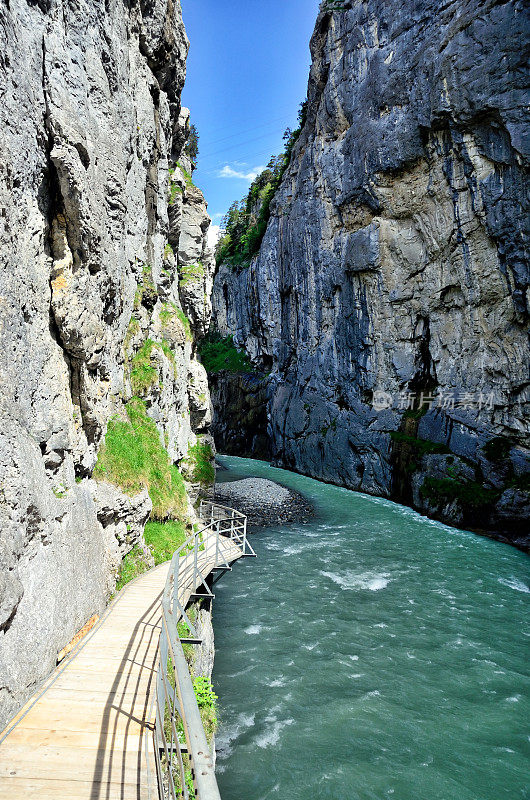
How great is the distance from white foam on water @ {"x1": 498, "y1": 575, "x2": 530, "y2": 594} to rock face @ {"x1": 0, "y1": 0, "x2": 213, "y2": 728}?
13270 millimetres

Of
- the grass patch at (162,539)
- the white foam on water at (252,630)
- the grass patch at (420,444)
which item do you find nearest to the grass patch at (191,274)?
the grass patch at (162,539)

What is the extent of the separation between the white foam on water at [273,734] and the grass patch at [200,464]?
1380 cm

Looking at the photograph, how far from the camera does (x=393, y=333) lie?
31.3 m

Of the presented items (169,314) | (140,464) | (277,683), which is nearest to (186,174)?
(169,314)

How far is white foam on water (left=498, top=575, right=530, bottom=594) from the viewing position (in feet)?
49.6

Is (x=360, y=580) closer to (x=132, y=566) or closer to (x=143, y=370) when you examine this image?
(x=132, y=566)

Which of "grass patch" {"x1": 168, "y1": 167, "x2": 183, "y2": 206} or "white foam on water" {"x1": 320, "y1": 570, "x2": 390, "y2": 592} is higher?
"grass patch" {"x1": 168, "y1": 167, "x2": 183, "y2": 206}

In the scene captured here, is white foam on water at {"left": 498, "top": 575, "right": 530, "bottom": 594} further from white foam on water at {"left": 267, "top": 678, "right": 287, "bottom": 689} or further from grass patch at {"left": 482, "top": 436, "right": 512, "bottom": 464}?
white foam on water at {"left": 267, "top": 678, "right": 287, "bottom": 689}

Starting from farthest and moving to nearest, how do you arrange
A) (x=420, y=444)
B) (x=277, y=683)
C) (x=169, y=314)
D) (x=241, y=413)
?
(x=241, y=413) → (x=420, y=444) → (x=169, y=314) → (x=277, y=683)

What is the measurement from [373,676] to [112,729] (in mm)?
7305

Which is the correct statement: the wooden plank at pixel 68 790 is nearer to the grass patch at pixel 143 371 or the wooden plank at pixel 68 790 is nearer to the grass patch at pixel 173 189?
the grass patch at pixel 143 371

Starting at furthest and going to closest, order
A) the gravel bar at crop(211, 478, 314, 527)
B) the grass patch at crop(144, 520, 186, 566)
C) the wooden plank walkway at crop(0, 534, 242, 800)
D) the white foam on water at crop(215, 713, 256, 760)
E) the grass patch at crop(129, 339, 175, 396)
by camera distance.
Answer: the gravel bar at crop(211, 478, 314, 527) < the grass patch at crop(129, 339, 175, 396) < the grass patch at crop(144, 520, 186, 566) < the white foam on water at crop(215, 713, 256, 760) < the wooden plank walkway at crop(0, 534, 242, 800)

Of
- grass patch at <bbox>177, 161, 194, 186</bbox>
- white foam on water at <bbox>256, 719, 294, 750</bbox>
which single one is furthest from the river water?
grass patch at <bbox>177, 161, 194, 186</bbox>

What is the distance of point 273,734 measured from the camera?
27.5 ft
